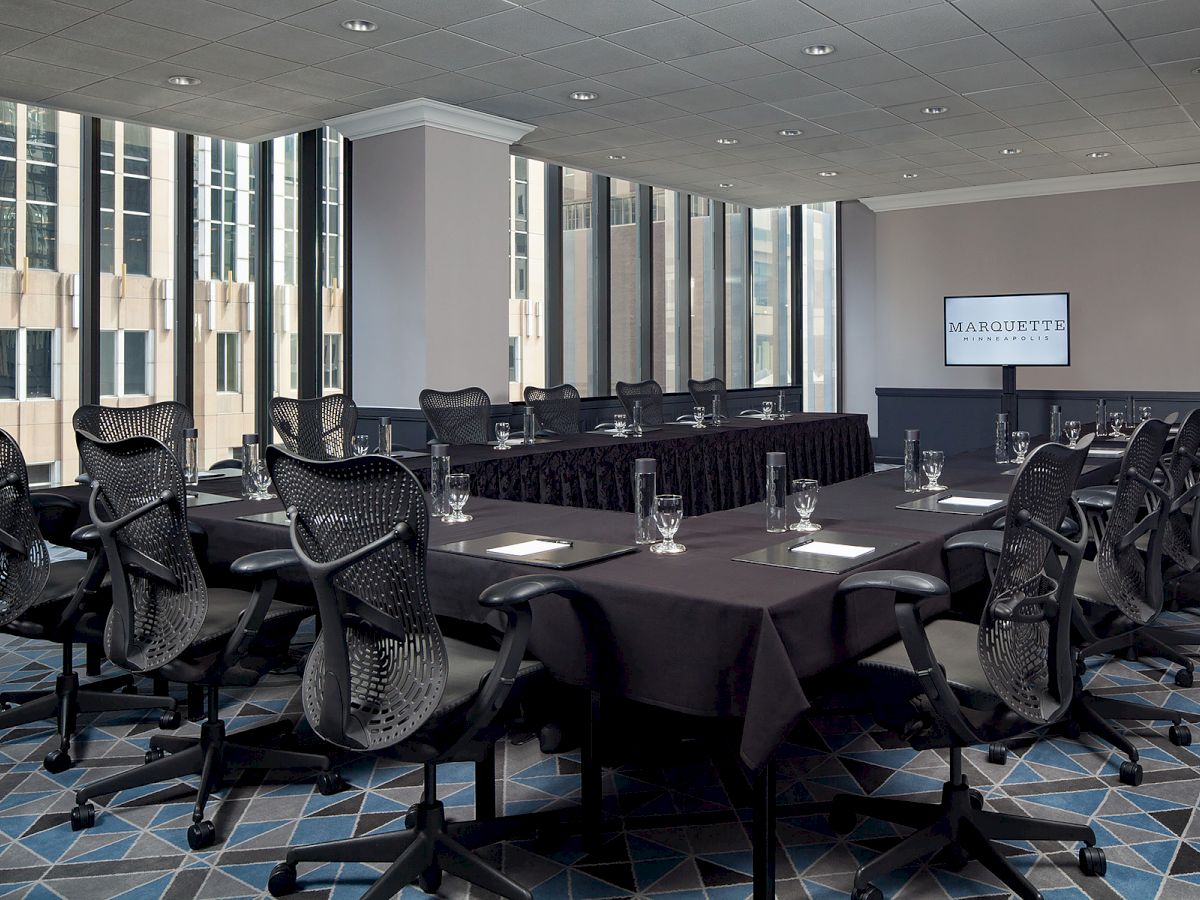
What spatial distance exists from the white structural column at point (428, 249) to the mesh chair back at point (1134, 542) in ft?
16.7

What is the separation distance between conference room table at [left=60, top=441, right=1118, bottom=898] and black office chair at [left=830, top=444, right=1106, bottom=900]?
13 cm

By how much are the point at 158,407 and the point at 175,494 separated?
2549 mm

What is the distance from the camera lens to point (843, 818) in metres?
2.66

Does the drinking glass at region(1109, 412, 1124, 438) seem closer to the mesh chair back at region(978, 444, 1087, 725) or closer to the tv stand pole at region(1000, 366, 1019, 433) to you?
the tv stand pole at region(1000, 366, 1019, 433)

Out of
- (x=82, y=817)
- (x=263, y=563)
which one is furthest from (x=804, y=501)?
(x=82, y=817)

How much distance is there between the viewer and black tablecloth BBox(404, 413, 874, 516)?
17.1 feet

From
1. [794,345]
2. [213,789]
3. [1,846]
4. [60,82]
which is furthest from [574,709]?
[794,345]

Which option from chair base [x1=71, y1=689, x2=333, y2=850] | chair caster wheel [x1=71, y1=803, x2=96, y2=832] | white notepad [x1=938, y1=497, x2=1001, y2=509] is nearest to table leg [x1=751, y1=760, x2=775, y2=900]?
chair base [x1=71, y1=689, x2=333, y2=850]

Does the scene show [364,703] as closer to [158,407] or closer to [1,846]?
[1,846]

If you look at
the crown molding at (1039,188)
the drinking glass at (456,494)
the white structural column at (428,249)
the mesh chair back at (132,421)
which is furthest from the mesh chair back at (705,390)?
the drinking glass at (456,494)

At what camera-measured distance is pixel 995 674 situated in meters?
2.18

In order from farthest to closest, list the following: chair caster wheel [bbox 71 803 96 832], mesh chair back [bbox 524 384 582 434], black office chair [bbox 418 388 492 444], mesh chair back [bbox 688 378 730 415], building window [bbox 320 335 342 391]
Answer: mesh chair back [bbox 688 378 730 415]
building window [bbox 320 335 342 391]
mesh chair back [bbox 524 384 582 434]
black office chair [bbox 418 388 492 444]
chair caster wheel [bbox 71 803 96 832]

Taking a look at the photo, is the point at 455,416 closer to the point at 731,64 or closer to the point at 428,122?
the point at 428,122

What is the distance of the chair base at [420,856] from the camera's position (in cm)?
223
